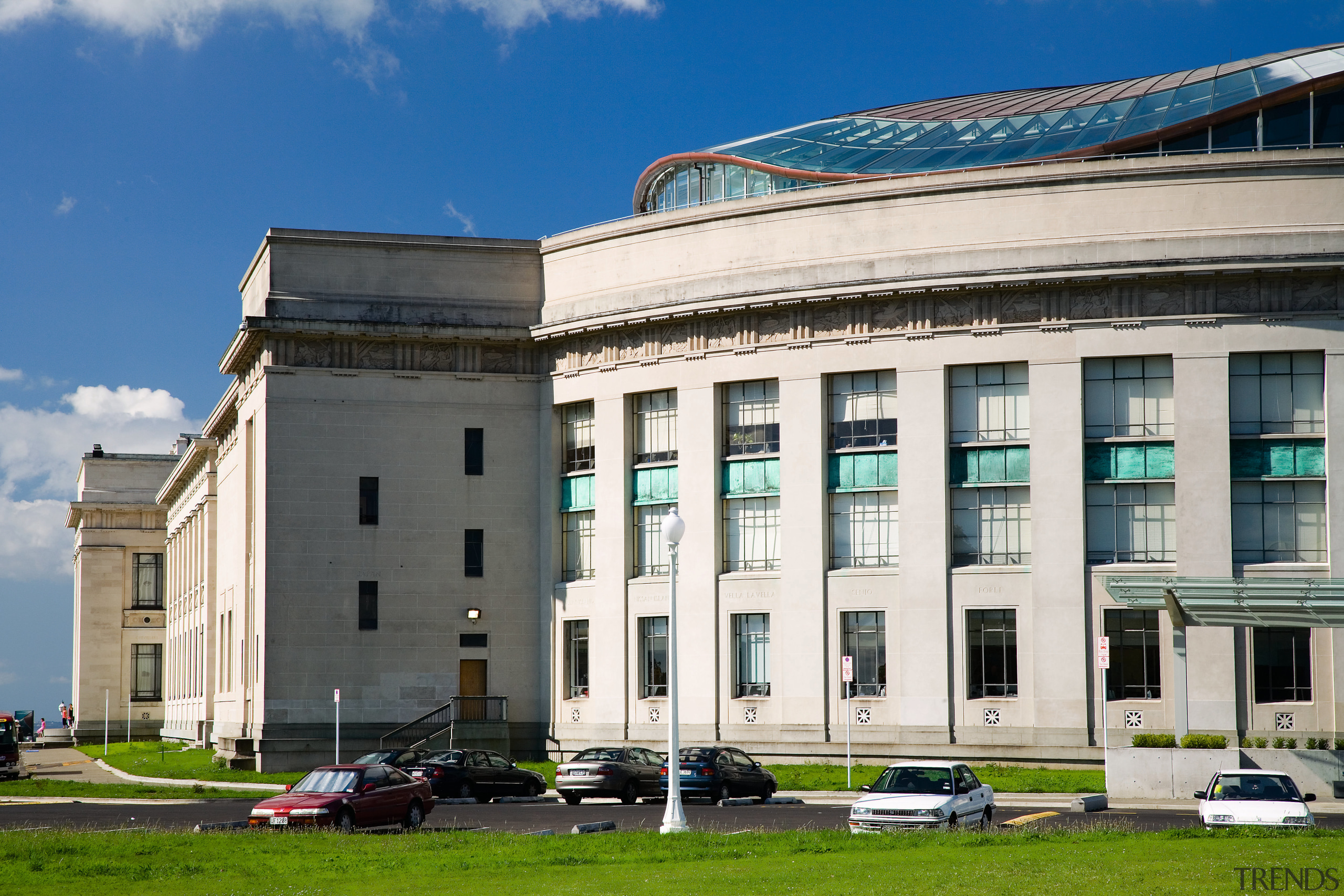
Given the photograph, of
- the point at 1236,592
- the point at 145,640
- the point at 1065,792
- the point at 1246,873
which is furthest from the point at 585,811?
the point at 145,640

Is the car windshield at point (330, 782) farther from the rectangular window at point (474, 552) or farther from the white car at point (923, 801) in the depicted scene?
the rectangular window at point (474, 552)

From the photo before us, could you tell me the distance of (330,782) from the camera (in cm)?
2948

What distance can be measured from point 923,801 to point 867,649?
71.0 feet

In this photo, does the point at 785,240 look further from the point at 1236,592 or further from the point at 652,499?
the point at 1236,592

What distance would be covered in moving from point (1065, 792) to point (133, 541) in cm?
7945

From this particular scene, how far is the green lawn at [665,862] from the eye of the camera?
1856 cm

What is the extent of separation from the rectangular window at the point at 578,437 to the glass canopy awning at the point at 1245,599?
20.3 meters

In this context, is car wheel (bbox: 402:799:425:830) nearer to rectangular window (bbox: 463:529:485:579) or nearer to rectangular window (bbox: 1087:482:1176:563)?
rectangular window (bbox: 1087:482:1176:563)

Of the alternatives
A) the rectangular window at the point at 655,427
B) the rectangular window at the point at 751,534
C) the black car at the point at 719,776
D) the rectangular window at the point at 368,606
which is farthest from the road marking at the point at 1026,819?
the rectangular window at the point at 368,606

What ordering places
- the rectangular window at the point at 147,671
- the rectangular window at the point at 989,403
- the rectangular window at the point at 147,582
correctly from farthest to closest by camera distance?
1. the rectangular window at the point at 147,582
2. the rectangular window at the point at 147,671
3. the rectangular window at the point at 989,403

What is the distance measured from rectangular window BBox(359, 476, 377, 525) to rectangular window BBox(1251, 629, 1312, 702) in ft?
91.1

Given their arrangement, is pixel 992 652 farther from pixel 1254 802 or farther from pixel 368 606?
pixel 368 606

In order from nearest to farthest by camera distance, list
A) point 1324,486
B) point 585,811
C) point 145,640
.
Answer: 1. point 585,811
2. point 1324,486
3. point 145,640

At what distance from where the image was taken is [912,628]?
4600 cm
